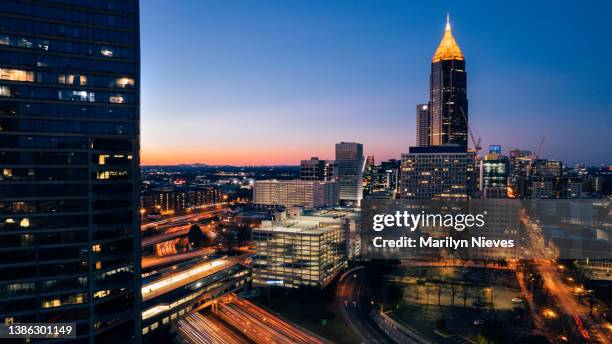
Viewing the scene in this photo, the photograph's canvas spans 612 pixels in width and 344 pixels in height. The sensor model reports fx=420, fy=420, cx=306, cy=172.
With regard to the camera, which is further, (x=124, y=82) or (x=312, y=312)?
(x=312, y=312)

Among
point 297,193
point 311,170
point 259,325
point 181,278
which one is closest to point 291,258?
point 259,325

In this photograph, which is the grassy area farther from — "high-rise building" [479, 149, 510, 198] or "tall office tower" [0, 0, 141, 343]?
"high-rise building" [479, 149, 510, 198]

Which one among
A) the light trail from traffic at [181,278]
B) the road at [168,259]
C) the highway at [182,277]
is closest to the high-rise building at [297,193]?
the road at [168,259]

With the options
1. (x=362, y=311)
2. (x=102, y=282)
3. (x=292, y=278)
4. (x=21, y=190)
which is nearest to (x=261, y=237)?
(x=292, y=278)

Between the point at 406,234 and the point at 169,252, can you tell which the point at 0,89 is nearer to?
the point at 169,252

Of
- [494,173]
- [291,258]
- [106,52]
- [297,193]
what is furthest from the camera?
[297,193]

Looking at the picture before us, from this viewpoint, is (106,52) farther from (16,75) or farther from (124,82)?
(16,75)
